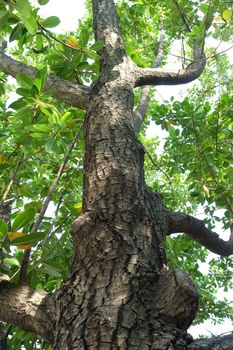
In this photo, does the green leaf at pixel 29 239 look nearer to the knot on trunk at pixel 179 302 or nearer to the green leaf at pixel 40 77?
the knot on trunk at pixel 179 302

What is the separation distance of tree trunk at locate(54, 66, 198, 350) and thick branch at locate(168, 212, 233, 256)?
0.45 ft

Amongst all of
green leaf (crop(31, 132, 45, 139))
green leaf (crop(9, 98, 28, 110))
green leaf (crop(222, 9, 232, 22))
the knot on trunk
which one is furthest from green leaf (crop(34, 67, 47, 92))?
green leaf (crop(222, 9, 232, 22))

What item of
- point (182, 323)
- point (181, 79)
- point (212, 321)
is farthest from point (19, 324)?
point (212, 321)

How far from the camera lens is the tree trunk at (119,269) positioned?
1137mm

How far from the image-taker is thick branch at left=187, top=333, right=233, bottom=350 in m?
1.04

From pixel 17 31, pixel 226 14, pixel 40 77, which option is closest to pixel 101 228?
pixel 40 77

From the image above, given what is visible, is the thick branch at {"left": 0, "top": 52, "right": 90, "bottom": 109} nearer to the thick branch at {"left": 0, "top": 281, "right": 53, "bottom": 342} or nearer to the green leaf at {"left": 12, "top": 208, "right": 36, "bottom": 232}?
the green leaf at {"left": 12, "top": 208, "right": 36, "bottom": 232}

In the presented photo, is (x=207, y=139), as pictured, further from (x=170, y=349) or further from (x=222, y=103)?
(x=170, y=349)

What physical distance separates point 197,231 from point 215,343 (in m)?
1.04

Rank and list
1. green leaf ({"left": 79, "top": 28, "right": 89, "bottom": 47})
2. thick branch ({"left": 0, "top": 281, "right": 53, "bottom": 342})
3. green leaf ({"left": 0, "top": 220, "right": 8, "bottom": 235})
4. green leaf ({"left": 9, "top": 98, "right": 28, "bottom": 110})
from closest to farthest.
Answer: thick branch ({"left": 0, "top": 281, "right": 53, "bottom": 342})
green leaf ({"left": 0, "top": 220, "right": 8, "bottom": 235})
green leaf ({"left": 9, "top": 98, "right": 28, "bottom": 110})
green leaf ({"left": 79, "top": 28, "right": 89, "bottom": 47})

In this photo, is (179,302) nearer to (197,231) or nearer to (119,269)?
(119,269)

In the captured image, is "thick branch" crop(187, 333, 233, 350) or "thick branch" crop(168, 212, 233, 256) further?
"thick branch" crop(168, 212, 233, 256)

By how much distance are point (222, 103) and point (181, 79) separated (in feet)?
3.04

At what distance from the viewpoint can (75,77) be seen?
8.68 ft
